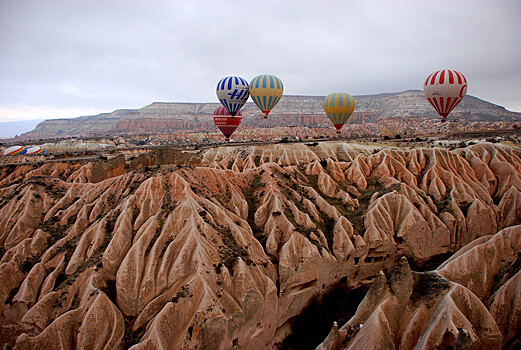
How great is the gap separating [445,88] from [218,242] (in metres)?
45.1

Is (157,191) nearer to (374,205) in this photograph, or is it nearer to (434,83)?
(374,205)

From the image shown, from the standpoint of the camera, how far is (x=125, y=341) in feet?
53.1

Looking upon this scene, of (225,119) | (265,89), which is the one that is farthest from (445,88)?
(225,119)

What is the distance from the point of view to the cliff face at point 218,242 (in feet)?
53.9

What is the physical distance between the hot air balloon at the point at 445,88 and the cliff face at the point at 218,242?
15138 millimetres

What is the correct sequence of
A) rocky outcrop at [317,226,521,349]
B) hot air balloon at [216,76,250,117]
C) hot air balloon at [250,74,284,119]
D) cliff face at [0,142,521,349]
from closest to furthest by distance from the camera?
1. rocky outcrop at [317,226,521,349]
2. cliff face at [0,142,521,349]
3. hot air balloon at [250,74,284,119]
4. hot air balloon at [216,76,250,117]

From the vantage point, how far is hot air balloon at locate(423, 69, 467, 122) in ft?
156

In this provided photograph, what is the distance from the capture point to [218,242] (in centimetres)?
2027

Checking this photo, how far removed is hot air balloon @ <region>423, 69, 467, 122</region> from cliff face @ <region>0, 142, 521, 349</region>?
15.1 metres

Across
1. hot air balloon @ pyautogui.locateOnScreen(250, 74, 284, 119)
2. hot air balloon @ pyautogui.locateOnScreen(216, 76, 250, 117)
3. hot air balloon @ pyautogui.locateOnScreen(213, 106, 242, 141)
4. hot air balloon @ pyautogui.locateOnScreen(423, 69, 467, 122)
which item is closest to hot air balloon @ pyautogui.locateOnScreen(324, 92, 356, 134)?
hot air balloon @ pyautogui.locateOnScreen(250, 74, 284, 119)

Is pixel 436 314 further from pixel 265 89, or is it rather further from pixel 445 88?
pixel 265 89

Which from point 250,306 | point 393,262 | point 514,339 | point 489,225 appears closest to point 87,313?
point 250,306

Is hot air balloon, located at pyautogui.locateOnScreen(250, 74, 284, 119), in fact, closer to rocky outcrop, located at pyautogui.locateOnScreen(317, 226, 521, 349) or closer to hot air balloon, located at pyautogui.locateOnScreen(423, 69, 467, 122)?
hot air balloon, located at pyautogui.locateOnScreen(423, 69, 467, 122)

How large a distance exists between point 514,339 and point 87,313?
2035 centimetres
